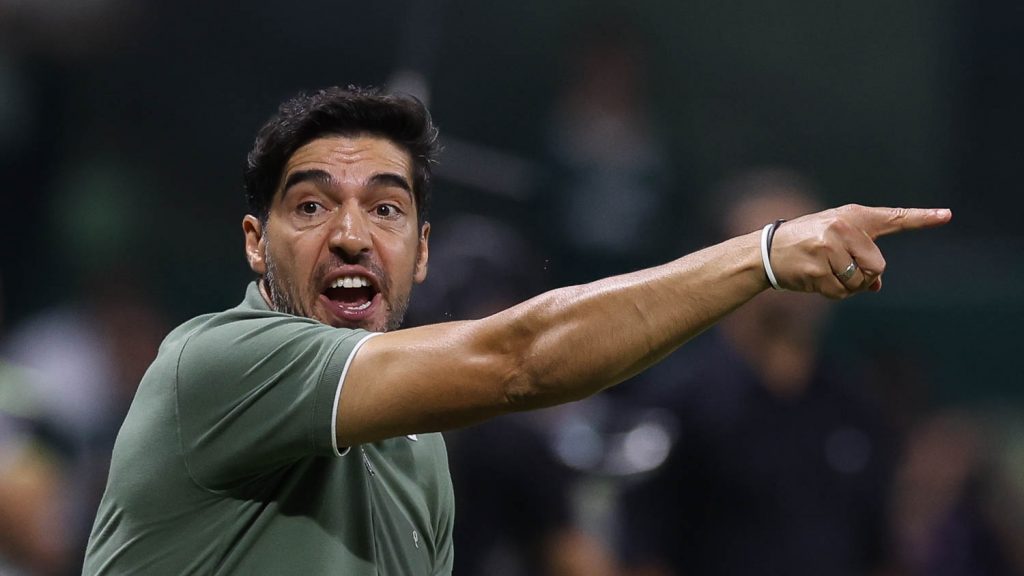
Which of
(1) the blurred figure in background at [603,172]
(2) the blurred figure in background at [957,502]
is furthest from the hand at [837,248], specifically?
(1) the blurred figure in background at [603,172]

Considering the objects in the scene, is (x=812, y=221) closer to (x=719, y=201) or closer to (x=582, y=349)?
(x=582, y=349)

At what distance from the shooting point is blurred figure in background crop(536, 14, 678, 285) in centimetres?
545

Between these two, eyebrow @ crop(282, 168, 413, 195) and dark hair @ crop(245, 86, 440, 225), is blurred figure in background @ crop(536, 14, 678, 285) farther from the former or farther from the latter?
eyebrow @ crop(282, 168, 413, 195)

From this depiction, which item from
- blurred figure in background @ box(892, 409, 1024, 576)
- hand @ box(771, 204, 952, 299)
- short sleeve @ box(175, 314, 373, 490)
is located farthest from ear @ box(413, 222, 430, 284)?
blurred figure in background @ box(892, 409, 1024, 576)

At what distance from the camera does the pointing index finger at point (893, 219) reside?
6.87 feet

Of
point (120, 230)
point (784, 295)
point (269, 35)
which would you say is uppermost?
point (269, 35)

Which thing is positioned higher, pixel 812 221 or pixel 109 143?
pixel 109 143

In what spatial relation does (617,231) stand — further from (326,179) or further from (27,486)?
(326,179)

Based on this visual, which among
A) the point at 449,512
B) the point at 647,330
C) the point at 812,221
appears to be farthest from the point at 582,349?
the point at 449,512

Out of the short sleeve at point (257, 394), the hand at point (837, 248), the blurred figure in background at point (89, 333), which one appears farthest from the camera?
the blurred figure in background at point (89, 333)

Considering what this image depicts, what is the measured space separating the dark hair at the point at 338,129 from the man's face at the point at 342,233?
0.03 m

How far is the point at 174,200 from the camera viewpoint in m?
5.60

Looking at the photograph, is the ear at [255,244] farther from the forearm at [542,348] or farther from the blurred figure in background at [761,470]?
the blurred figure in background at [761,470]

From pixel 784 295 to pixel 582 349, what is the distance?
2765 mm
